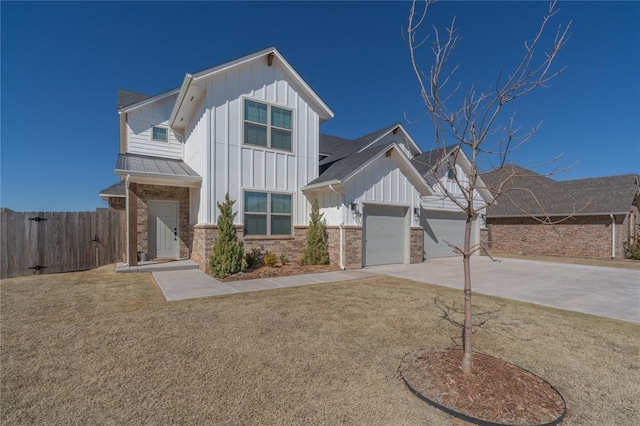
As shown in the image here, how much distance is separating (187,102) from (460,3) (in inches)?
374

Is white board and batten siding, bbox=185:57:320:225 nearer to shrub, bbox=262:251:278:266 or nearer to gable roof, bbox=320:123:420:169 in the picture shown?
shrub, bbox=262:251:278:266

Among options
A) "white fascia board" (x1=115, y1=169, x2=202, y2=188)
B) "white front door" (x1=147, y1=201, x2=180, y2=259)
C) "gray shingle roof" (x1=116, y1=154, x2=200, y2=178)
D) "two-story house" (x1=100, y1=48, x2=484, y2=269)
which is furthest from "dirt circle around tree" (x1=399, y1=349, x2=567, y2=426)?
"white front door" (x1=147, y1=201, x2=180, y2=259)

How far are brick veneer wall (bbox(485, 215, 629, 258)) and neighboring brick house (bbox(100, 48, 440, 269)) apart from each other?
337 inches

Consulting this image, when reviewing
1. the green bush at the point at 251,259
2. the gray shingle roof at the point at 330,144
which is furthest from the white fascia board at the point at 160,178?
the gray shingle roof at the point at 330,144

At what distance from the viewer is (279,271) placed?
9484 mm

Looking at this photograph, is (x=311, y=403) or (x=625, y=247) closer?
(x=311, y=403)

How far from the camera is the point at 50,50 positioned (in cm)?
959

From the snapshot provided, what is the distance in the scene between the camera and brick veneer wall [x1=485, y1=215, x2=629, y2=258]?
51.5ft

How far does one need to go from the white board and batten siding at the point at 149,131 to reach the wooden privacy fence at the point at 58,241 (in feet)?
11.0

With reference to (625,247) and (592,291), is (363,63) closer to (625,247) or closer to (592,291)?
(592,291)

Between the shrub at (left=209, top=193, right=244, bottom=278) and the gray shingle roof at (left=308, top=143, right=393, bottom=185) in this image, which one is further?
the gray shingle roof at (left=308, top=143, right=393, bottom=185)

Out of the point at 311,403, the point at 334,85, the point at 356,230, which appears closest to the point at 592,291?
the point at 356,230

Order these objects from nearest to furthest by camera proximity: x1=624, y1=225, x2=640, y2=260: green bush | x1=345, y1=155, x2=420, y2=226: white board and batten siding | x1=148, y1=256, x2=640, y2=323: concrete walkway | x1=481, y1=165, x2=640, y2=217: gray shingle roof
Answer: x1=148, y1=256, x2=640, y2=323: concrete walkway
x1=345, y1=155, x2=420, y2=226: white board and batten siding
x1=624, y1=225, x2=640, y2=260: green bush
x1=481, y1=165, x2=640, y2=217: gray shingle roof

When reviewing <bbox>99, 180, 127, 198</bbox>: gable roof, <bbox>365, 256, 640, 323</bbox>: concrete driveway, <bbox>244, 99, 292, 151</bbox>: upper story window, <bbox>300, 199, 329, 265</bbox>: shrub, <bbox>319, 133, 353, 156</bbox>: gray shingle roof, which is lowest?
<bbox>365, 256, 640, 323</bbox>: concrete driveway
